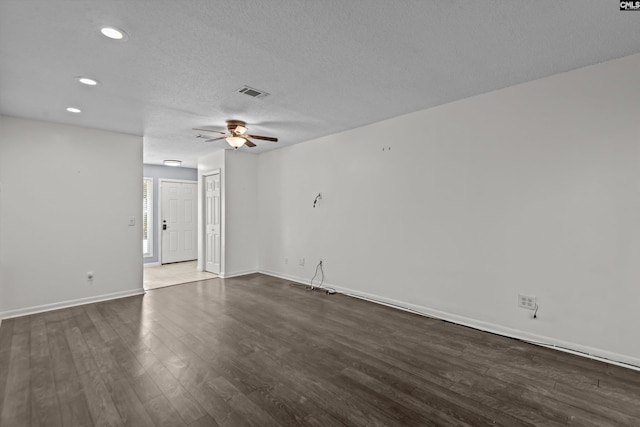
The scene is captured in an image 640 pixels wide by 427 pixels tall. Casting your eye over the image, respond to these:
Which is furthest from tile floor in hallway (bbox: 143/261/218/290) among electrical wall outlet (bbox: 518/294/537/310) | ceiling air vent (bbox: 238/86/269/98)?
electrical wall outlet (bbox: 518/294/537/310)

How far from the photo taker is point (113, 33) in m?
2.13

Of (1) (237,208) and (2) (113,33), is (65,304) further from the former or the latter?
(2) (113,33)

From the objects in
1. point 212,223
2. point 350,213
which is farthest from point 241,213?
point 350,213

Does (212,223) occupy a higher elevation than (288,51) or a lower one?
lower

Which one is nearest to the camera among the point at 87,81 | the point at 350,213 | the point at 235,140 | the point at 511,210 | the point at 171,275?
the point at 87,81

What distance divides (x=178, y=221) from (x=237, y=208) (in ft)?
8.64

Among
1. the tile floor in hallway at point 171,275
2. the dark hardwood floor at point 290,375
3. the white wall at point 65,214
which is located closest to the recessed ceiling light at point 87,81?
the white wall at point 65,214

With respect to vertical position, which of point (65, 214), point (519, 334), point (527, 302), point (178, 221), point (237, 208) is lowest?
point (519, 334)

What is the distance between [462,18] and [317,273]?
4.19m

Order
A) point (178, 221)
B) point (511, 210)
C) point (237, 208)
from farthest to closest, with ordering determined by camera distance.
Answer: point (178, 221) < point (237, 208) < point (511, 210)

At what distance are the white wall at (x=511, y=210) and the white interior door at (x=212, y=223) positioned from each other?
2700mm

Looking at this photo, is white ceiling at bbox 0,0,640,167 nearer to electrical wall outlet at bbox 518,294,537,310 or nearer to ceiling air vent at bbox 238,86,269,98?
ceiling air vent at bbox 238,86,269,98

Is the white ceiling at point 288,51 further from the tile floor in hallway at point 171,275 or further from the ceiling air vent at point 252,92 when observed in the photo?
the tile floor in hallway at point 171,275

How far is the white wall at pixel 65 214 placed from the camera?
12.8ft
